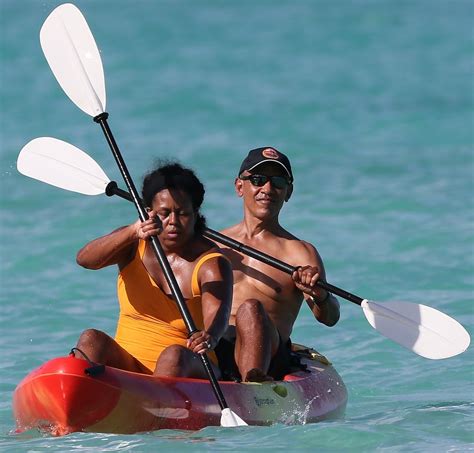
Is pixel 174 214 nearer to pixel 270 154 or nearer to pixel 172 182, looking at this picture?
pixel 172 182

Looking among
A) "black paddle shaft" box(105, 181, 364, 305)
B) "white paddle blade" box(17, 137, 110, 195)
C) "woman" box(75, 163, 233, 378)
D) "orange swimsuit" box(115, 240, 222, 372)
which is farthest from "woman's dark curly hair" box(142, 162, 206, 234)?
"white paddle blade" box(17, 137, 110, 195)

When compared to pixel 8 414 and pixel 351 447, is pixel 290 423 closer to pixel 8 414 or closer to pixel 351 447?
pixel 351 447

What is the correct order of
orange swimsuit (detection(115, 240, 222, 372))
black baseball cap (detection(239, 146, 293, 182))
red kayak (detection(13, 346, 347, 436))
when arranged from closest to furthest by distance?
red kayak (detection(13, 346, 347, 436))
orange swimsuit (detection(115, 240, 222, 372))
black baseball cap (detection(239, 146, 293, 182))

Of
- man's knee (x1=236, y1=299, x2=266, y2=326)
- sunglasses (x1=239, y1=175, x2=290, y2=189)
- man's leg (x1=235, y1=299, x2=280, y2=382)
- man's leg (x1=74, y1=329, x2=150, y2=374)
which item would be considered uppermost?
sunglasses (x1=239, y1=175, x2=290, y2=189)

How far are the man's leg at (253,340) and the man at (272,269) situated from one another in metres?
0.10

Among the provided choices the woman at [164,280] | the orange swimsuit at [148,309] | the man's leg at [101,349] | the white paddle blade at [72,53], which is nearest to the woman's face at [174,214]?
the woman at [164,280]

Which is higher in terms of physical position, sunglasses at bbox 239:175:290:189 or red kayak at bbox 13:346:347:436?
sunglasses at bbox 239:175:290:189

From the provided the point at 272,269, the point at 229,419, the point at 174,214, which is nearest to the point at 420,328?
the point at 272,269

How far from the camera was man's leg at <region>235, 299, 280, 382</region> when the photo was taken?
546 cm

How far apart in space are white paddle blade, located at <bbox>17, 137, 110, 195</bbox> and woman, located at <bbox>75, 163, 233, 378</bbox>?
0.47 meters

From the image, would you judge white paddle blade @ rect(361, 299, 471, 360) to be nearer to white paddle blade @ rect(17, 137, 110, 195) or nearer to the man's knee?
the man's knee

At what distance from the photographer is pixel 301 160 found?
13.1m

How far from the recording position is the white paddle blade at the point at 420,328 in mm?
5996

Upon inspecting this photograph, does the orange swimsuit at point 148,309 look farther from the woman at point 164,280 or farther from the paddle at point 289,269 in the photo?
the paddle at point 289,269
